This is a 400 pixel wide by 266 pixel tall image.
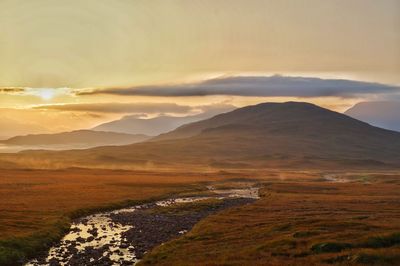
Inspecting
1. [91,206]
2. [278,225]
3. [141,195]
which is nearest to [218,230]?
[278,225]

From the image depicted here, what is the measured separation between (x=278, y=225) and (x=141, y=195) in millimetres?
56456

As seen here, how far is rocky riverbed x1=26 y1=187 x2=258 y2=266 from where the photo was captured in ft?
144

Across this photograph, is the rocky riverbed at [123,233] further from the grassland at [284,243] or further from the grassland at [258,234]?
the grassland at [284,243]

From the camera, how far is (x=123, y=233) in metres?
58.2

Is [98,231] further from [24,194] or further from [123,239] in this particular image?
[24,194]

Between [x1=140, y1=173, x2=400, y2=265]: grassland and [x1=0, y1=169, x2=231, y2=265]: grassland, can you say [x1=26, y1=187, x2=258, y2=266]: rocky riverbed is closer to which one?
[x1=0, y1=169, x2=231, y2=265]: grassland

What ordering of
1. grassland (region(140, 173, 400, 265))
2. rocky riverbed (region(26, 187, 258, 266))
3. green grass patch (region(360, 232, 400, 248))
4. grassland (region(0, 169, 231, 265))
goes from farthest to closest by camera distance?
1. grassland (region(0, 169, 231, 265))
2. rocky riverbed (region(26, 187, 258, 266))
3. green grass patch (region(360, 232, 400, 248))
4. grassland (region(140, 173, 400, 265))

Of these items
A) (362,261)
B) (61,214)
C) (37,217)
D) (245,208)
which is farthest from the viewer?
(245,208)

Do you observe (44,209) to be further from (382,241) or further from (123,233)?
(382,241)

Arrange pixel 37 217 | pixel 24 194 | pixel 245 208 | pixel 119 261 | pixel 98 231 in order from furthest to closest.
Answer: pixel 24 194 → pixel 245 208 → pixel 37 217 → pixel 98 231 → pixel 119 261

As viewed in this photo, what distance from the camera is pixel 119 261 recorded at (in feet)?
138

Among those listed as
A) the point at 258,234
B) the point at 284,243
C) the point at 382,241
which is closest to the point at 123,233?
the point at 258,234

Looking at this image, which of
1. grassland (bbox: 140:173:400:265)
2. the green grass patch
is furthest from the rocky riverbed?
the green grass patch

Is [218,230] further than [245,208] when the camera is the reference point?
No
